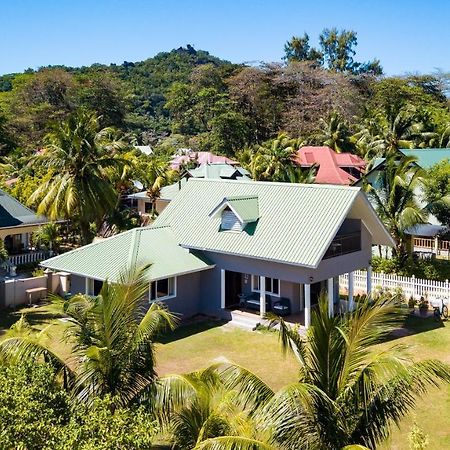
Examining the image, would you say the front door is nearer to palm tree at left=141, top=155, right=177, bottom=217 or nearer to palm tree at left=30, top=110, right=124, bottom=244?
palm tree at left=30, top=110, right=124, bottom=244

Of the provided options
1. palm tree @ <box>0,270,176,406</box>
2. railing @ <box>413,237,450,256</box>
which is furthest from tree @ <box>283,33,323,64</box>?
palm tree @ <box>0,270,176,406</box>

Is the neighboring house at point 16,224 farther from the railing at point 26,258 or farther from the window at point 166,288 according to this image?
the window at point 166,288

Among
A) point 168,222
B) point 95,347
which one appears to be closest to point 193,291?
point 168,222

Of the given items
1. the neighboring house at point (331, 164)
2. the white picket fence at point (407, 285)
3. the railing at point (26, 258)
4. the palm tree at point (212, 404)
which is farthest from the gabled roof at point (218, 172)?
the palm tree at point (212, 404)

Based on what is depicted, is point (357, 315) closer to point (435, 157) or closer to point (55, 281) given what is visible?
point (55, 281)

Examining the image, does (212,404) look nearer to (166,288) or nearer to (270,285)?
(166,288)

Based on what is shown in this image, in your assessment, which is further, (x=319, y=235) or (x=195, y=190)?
(x=195, y=190)
